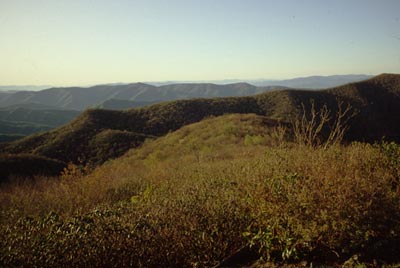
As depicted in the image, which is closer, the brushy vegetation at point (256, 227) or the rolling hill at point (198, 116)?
the brushy vegetation at point (256, 227)

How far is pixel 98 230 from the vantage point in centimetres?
375

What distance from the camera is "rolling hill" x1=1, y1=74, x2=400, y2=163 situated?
119ft

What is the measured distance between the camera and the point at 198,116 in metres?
51.7

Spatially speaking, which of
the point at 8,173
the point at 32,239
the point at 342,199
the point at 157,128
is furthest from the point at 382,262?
the point at 157,128

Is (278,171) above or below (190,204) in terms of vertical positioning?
above

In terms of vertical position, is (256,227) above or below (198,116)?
above

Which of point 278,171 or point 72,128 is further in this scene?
point 72,128

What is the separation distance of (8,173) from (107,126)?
917 inches

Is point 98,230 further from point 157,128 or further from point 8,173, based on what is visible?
point 157,128

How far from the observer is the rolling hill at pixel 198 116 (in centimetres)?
3641

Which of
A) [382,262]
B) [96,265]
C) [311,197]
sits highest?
[311,197]

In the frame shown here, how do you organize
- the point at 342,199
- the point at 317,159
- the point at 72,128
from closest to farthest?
the point at 342,199
the point at 317,159
the point at 72,128

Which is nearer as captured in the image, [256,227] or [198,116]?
[256,227]

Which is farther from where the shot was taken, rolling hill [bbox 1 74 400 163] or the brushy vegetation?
rolling hill [bbox 1 74 400 163]
